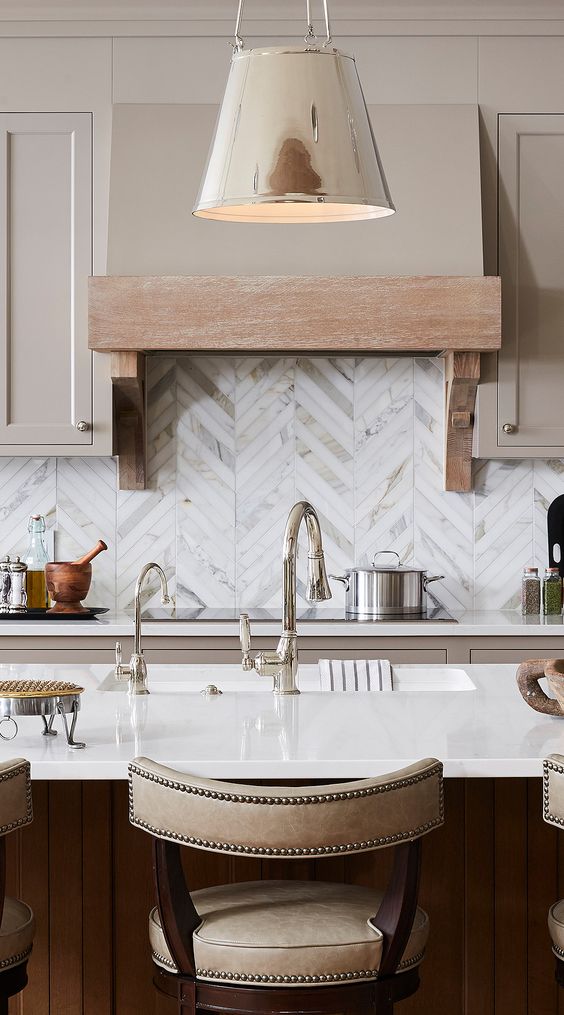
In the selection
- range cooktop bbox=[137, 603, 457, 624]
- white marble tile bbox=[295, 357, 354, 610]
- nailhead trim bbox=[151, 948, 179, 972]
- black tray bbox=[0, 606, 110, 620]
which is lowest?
nailhead trim bbox=[151, 948, 179, 972]

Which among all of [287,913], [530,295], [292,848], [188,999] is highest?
[530,295]

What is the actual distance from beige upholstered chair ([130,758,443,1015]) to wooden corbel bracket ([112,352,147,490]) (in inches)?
91.5

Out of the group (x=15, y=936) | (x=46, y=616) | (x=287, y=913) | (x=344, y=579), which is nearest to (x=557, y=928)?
(x=287, y=913)

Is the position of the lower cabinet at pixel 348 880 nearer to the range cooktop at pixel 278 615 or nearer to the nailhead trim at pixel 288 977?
the nailhead trim at pixel 288 977

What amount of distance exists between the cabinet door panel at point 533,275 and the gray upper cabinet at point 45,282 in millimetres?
1377

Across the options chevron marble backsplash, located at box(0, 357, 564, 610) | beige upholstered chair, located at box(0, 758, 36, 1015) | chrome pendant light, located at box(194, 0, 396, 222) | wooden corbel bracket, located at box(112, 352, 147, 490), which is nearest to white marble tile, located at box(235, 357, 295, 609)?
chevron marble backsplash, located at box(0, 357, 564, 610)

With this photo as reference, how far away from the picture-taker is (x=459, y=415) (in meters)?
3.88

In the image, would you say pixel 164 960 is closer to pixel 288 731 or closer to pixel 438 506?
pixel 288 731

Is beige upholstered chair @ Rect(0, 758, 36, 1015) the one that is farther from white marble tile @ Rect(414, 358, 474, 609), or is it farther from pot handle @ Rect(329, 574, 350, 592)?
white marble tile @ Rect(414, 358, 474, 609)

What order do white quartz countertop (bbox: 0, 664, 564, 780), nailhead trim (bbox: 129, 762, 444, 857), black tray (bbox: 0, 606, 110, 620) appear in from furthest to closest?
black tray (bbox: 0, 606, 110, 620) < white quartz countertop (bbox: 0, 664, 564, 780) < nailhead trim (bbox: 129, 762, 444, 857)

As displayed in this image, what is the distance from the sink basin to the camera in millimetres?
2539

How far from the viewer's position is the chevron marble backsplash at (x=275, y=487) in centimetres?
416

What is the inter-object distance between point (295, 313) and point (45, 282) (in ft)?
2.80

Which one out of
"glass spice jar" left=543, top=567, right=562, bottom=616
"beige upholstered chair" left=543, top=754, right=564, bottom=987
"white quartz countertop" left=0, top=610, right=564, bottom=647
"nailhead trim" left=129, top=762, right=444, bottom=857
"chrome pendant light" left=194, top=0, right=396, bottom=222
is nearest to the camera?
"nailhead trim" left=129, top=762, right=444, bottom=857
